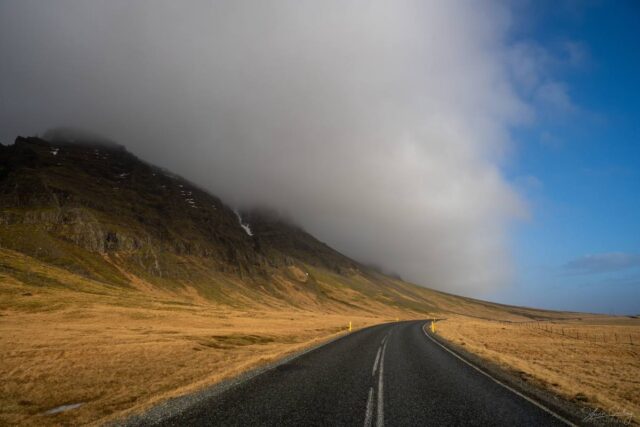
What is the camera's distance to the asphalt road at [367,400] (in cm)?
1009

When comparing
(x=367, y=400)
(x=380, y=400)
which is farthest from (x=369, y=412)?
(x=380, y=400)

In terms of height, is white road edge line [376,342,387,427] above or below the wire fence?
below

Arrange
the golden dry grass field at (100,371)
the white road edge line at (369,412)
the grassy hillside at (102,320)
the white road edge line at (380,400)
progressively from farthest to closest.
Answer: the grassy hillside at (102,320) → the golden dry grass field at (100,371) → the white road edge line at (380,400) → the white road edge line at (369,412)

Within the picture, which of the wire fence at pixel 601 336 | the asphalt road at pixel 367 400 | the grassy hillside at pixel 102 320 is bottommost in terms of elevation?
the grassy hillside at pixel 102 320

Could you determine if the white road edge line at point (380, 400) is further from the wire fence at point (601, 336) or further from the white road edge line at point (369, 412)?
the wire fence at point (601, 336)

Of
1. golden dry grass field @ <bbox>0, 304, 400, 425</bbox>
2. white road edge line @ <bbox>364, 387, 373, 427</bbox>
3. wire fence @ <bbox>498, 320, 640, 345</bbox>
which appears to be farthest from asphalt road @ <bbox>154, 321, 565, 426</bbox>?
wire fence @ <bbox>498, 320, 640, 345</bbox>

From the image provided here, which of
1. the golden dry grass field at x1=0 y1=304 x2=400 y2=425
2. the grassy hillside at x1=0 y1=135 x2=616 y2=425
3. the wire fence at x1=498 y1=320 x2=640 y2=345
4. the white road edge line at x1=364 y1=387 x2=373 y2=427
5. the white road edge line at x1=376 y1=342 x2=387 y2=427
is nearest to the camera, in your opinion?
the white road edge line at x1=364 y1=387 x2=373 y2=427

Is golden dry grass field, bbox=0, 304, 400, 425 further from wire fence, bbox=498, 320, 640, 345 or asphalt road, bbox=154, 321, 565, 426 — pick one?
wire fence, bbox=498, 320, 640, 345

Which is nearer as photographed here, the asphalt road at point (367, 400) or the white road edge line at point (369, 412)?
the white road edge line at point (369, 412)

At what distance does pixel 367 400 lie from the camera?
12.0 m

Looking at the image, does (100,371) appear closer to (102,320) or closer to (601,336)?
(102,320)

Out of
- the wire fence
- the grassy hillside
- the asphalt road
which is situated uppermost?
Result: the wire fence

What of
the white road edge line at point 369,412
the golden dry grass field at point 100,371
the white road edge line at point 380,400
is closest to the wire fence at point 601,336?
the white road edge line at point 380,400

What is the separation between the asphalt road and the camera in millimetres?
10094
